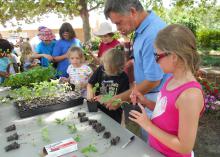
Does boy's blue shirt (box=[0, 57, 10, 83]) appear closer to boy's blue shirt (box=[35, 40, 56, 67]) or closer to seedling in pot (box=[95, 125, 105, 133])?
boy's blue shirt (box=[35, 40, 56, 67])

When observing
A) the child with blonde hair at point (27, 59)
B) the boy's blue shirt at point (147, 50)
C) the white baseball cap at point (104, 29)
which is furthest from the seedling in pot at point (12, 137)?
the child with blonde hair at point (27, 59)

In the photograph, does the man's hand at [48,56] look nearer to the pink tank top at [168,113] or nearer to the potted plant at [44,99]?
the potted plant at [44,99]

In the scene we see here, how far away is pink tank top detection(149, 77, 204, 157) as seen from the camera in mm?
1282

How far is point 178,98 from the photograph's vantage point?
1.25 m

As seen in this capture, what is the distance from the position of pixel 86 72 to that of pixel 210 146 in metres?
1.74

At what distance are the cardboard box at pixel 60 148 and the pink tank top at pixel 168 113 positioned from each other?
0.45 meters

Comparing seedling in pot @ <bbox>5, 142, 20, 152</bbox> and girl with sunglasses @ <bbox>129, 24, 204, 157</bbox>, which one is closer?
girl with sunglasses @ <bbox>129, 24, 204, 157</bbox>

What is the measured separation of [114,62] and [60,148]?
1.02 m

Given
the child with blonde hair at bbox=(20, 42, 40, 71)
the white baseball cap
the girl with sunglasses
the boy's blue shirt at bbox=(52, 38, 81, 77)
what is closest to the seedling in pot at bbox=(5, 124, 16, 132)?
the girl with sunglasses

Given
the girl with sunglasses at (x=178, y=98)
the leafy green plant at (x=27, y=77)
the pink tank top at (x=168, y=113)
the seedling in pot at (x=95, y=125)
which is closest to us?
the girl with sunglasses at (x=178, y=98)

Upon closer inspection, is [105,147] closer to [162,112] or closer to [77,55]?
[162,112]

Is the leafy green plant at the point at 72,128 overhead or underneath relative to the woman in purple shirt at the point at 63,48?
underneath

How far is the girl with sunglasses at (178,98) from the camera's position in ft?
3.84

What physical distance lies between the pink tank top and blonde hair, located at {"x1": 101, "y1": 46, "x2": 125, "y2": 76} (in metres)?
0.84
